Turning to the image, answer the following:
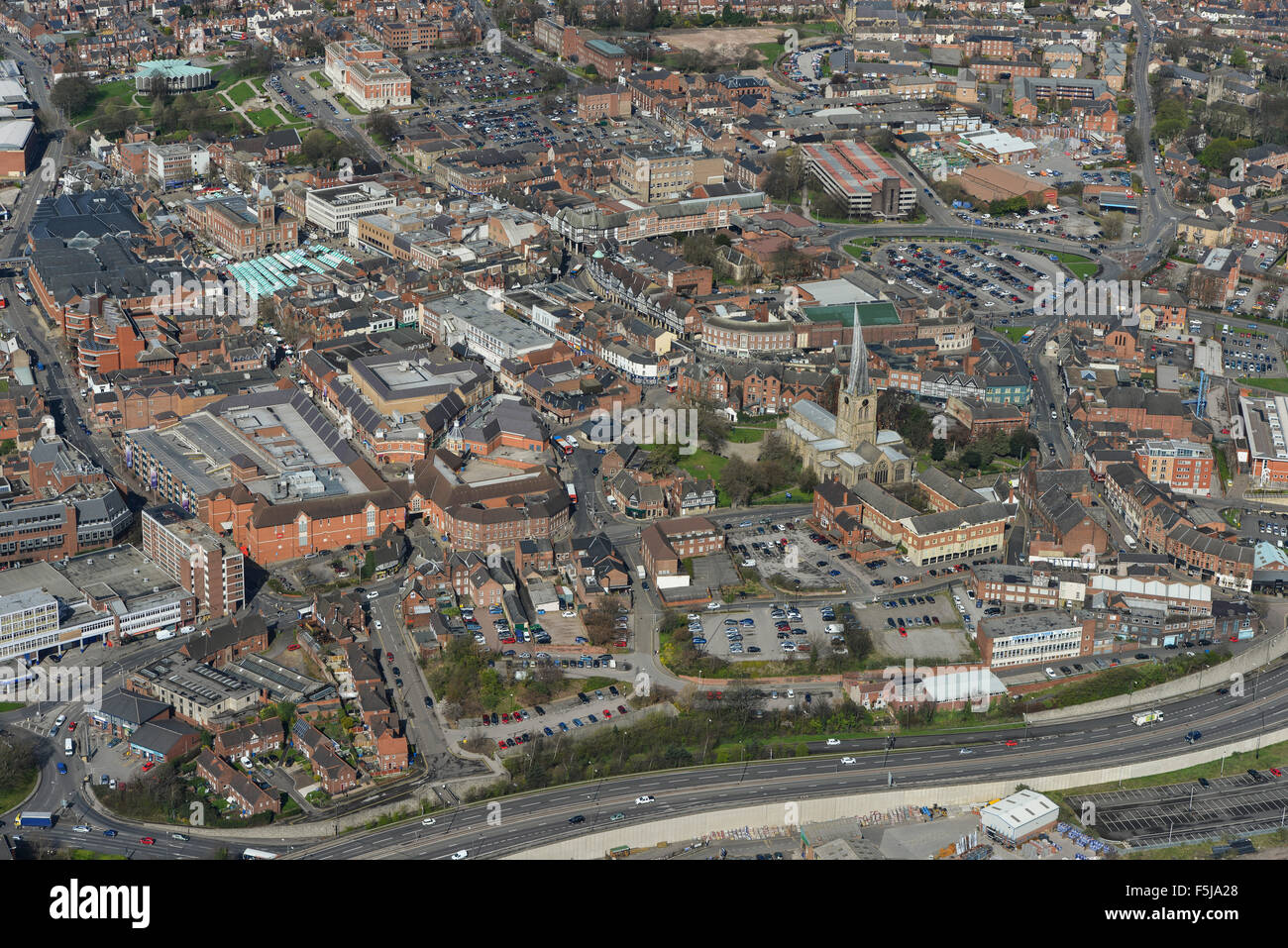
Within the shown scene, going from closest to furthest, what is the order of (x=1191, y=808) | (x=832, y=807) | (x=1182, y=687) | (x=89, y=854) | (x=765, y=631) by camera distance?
(x=89, y=854) → (x=832, y=807) → (x=1191, y=808) → (x=1182, y=687) → (x=765, y=631)

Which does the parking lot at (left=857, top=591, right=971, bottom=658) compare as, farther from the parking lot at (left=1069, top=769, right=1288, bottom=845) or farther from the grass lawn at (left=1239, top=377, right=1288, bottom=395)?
the grass lawn at (left=1239, top=377, right=1288, bottom=395)

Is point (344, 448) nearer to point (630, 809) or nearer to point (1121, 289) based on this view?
point (630, 809)

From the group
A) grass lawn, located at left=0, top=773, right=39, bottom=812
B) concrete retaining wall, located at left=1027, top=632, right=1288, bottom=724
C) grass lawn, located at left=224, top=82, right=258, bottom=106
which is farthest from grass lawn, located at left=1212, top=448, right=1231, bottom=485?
grass lawn, located at left=224, top=82, right=258, bottom=106

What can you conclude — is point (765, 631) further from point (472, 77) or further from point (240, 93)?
point (240, 93)

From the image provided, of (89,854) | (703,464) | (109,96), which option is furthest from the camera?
(109,96)

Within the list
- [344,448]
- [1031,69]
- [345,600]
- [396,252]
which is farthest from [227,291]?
[1031,69]

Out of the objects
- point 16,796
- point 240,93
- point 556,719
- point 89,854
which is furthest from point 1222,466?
point 240,93

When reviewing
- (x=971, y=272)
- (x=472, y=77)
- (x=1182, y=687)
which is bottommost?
(x=1182, y=687)
